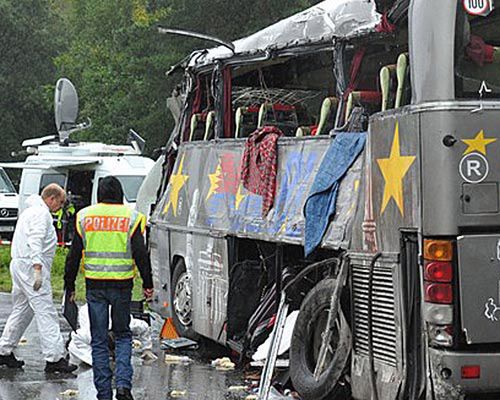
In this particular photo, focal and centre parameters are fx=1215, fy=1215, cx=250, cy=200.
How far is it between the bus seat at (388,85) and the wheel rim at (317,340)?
67.7 inches

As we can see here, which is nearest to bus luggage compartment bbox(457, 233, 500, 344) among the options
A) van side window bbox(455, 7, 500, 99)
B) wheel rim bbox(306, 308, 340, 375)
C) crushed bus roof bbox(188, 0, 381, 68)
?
van side window bbox(455, 7, 500, 99)

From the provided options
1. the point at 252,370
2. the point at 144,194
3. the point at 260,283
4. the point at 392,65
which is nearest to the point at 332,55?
the point at 392,65

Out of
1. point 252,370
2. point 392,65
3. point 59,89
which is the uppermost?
point 59,89

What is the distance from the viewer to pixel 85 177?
29.6 metres

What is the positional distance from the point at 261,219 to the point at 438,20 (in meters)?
3.66

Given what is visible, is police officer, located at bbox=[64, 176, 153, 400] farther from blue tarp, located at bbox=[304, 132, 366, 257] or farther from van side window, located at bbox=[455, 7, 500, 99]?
van side window, located at bbox=[455, 7, 500, 99]

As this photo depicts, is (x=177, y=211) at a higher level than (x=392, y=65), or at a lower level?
lower

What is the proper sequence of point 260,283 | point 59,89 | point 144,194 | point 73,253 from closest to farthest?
1. point 73,253
2. point 260,283
3. point 144,194
4. point 59,89

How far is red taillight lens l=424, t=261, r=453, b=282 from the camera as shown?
298 inches

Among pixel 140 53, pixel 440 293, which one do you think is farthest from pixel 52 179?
pixel 440 293

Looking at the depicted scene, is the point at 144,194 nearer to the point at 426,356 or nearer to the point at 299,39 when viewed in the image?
the point at 299,39

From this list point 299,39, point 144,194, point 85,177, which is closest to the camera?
point 299,39

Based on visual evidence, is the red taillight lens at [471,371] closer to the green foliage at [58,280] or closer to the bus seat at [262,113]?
the bus seat at [262,113]

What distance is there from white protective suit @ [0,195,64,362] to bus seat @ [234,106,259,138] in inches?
83.7
